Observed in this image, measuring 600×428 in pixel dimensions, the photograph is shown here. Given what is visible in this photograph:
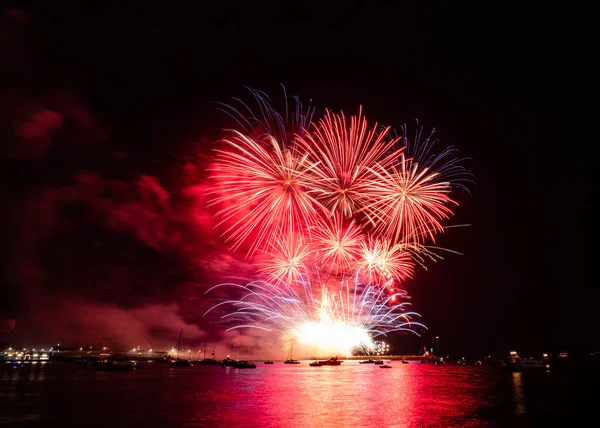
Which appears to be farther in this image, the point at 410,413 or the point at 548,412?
A: the point at 548,412

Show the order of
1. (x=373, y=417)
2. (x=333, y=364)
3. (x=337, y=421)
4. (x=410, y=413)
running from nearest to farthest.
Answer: (x=337, y=421), (x=373, y=417), (x=410, y=413), (x=333, y=364)

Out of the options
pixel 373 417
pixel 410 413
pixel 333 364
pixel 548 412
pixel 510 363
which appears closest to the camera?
pixel 373 417

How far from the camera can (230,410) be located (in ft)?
73.5

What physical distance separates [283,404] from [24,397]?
1853 centimetres

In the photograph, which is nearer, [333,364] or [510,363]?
[510,363]

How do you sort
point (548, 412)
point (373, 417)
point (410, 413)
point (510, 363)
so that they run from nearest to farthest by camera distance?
point (373, 417), point (410, 413), point (548, 412), point (510, 363)

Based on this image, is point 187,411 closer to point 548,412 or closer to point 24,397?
point 24,397

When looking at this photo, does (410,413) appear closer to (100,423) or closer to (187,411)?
(187,411)

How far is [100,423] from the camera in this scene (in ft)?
61.9

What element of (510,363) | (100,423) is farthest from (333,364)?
(100,423)

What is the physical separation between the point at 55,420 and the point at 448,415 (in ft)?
61.9

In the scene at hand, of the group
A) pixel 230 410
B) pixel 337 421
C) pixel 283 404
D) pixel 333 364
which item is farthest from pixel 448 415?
pixel 333 364

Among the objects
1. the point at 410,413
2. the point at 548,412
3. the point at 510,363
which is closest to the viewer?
the point at 410,413

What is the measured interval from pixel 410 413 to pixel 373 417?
9.17ft
